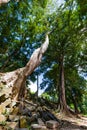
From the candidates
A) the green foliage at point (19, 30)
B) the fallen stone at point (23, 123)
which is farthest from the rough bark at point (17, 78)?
the green foliage at point (19, 30)

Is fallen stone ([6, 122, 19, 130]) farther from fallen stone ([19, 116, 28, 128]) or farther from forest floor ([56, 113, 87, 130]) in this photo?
forest floor ([56, 113, 87, 130])

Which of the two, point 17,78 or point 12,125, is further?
point 17,78

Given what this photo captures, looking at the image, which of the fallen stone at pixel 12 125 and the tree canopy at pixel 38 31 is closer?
the fallen stone at pixel 12 125

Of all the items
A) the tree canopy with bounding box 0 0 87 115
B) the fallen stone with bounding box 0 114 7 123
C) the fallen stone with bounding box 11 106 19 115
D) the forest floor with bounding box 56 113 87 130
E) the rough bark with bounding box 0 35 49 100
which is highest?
the tree canopy with bounding box 0 0 87 115

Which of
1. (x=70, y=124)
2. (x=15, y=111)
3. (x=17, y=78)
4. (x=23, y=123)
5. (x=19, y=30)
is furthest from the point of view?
(x=19, y=30)

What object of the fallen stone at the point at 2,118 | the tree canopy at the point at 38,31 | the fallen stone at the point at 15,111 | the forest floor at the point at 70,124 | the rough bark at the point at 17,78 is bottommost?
the forest floor at the point at 70,124

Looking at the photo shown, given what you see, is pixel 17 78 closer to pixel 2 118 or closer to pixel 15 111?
pixel 15 111

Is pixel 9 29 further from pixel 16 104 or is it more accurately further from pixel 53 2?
pixel 16 104

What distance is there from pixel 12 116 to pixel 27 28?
8.57 meters

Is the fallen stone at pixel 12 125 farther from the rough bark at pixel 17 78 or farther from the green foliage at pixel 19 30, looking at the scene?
the green foliage at pixel 19 30

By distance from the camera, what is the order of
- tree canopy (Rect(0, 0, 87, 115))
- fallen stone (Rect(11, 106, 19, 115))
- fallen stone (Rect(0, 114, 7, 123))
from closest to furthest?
fallen stone (Rect(0, 114, 7, 123))
fallen stone (Rect(11, 106, 19, 115))
tree canopy (Rect(0, 0, 87, 115))

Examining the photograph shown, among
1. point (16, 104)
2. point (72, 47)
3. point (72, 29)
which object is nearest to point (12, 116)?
point (16, 104)

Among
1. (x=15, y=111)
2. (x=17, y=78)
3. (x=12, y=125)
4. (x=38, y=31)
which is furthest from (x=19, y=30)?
(x=12, y=125)

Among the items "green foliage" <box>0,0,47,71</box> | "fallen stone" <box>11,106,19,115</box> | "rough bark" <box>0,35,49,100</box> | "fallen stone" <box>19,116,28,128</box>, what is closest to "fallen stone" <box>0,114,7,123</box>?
"fallen stone" <box>19,116,28,128</box>
